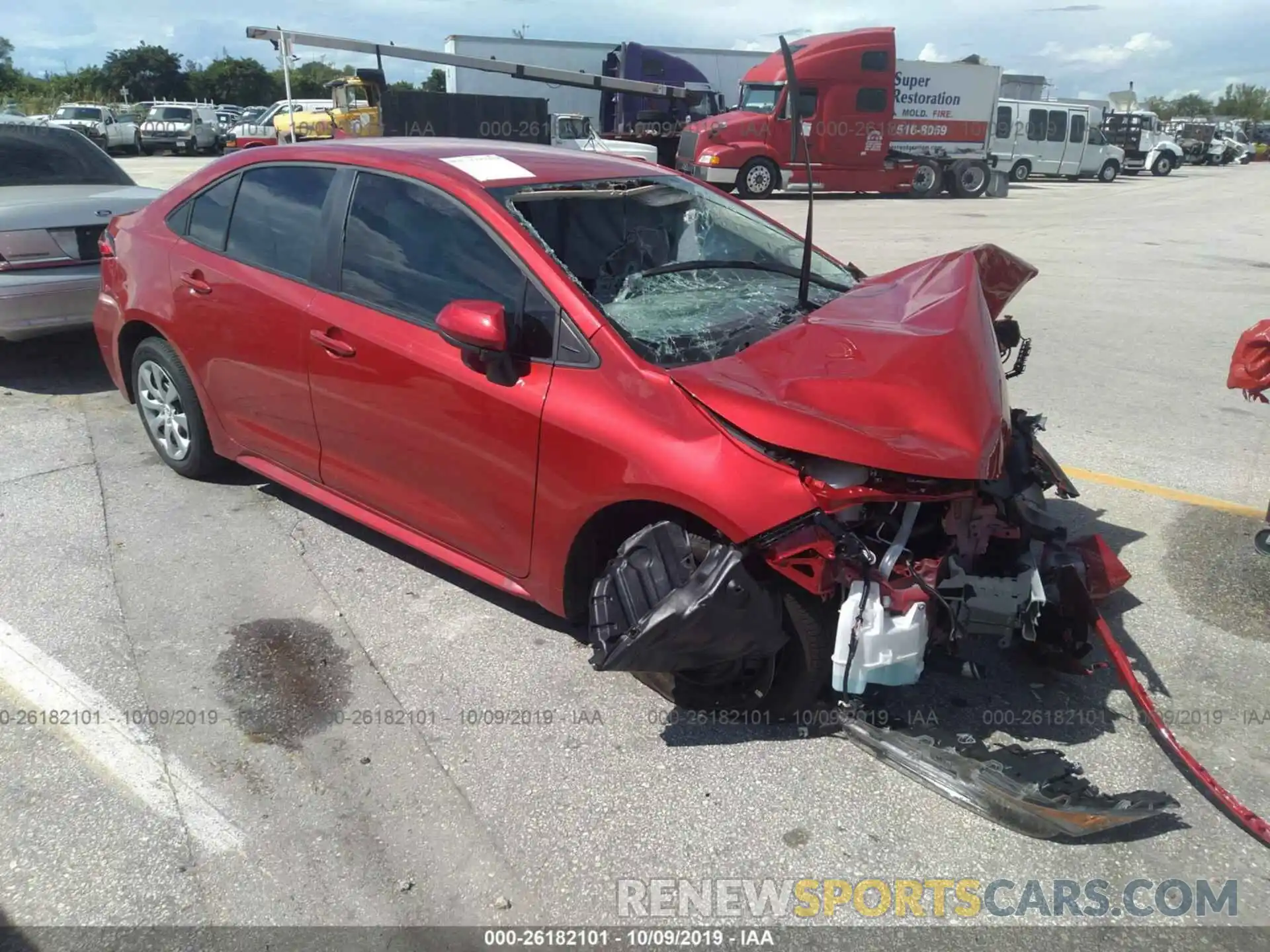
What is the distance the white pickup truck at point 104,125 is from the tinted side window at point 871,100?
2637 centimetres

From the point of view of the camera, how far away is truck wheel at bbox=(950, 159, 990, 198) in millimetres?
24859

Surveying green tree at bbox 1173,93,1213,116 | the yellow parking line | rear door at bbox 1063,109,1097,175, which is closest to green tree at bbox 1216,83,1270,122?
green tree at bbox 1173,93,1213,116

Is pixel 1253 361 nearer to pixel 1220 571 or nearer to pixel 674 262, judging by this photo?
pixel 1220 571

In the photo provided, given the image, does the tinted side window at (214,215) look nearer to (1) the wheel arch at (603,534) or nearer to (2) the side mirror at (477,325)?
(2) the side mirror at (477,325)

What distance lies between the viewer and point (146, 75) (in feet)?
207

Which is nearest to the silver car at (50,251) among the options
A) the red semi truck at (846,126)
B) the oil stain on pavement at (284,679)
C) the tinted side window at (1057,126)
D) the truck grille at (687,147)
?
the oil stain on pavement at (284,679)

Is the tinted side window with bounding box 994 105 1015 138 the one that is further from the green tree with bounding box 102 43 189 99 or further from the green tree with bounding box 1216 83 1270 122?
the green tree with bounding box 1216 83 1270 122

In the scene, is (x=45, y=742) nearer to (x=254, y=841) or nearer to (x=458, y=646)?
(x=254, y=841)

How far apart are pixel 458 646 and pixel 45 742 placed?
1.31 metres

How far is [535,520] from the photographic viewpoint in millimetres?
3158

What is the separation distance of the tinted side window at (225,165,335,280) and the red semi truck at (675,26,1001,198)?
17.8 metres

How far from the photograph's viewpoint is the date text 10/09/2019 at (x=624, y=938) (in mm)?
2330

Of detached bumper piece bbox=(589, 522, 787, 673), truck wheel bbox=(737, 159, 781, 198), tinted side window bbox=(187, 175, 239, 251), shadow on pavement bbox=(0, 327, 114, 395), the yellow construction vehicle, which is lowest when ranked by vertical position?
shadow on pavement bbox=(0, 327, 114, 395)

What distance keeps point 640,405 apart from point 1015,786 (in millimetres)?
1498
